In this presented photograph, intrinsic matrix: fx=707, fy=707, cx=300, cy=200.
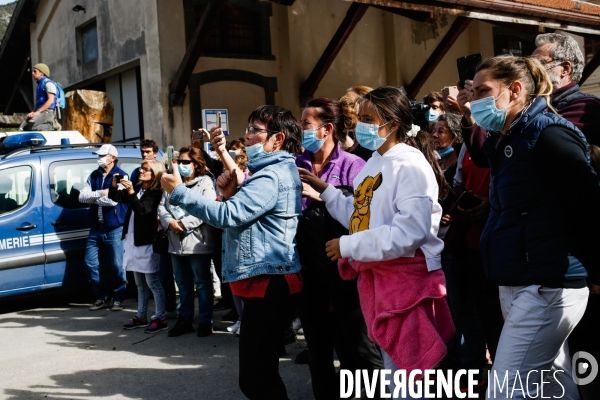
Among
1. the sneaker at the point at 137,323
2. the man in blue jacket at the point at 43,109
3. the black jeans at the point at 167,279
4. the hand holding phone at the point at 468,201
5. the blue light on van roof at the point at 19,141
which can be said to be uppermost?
the man in blue jacket at the point at 43,109

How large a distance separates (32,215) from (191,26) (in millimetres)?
6493

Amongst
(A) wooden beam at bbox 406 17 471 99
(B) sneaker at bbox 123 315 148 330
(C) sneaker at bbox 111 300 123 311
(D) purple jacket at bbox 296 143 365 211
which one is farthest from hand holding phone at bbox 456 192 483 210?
(A) wooden beam at bbox 406 17 471 99

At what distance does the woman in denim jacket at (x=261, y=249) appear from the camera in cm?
360

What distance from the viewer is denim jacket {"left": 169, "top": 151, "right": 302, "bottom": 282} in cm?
357

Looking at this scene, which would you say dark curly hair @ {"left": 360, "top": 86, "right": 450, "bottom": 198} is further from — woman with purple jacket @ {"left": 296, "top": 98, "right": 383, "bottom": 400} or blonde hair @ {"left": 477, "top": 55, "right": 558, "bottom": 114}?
woman with purple jacket @ {"left": 296, "top": 98, "right": 383, "bottom": 400}

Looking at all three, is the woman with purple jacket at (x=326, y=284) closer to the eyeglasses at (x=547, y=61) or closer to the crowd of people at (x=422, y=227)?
the crowd of people at (x=422, y=227)

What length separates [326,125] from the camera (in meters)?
4.38

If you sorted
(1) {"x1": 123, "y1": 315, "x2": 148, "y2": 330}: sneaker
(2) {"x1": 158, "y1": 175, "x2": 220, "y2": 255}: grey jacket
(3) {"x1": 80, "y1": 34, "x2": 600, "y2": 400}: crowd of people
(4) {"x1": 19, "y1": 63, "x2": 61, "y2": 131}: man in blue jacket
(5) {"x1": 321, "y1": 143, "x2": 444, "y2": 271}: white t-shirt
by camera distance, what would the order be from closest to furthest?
1. (3) {"x1": 80, "y1": 34, "x2": 600, "y2": 400}: crowd of people
2. (5) {"x1": 321, "y1": 143, "x2": 444, "y2": 271}: white t-shirt
3. (2) {"x1": 158, "y1": 175, "x2": 220, "y2": 255}: grey jacket
4. (1) {"x1": 123, "y1": 315, "x2": 148, "y2": 330}: sneaker
5. (4) {"x1": 19, "y1": 63, "x2": 61, "y2": 131}: man in blue jacket

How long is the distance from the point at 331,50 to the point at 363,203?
1153 centimetres

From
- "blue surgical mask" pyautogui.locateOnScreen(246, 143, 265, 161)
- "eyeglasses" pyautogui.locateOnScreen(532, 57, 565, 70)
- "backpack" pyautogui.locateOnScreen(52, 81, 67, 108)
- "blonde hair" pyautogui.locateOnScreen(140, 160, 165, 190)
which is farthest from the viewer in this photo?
"backpack" pyautogui.locateOnScreen(52, 81, 67, 108)

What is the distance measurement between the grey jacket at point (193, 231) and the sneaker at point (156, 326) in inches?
32.8

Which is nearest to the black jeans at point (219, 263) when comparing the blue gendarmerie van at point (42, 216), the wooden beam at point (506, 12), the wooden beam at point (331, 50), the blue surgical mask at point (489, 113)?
the blue gendarmerie van at point (42, 216)

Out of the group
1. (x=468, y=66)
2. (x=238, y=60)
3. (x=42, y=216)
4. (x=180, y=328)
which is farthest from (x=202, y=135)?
(x=238, y=60)

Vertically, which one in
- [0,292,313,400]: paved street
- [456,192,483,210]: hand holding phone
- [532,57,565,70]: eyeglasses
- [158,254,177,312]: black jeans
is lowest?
[0,292,313,400]: paved street
